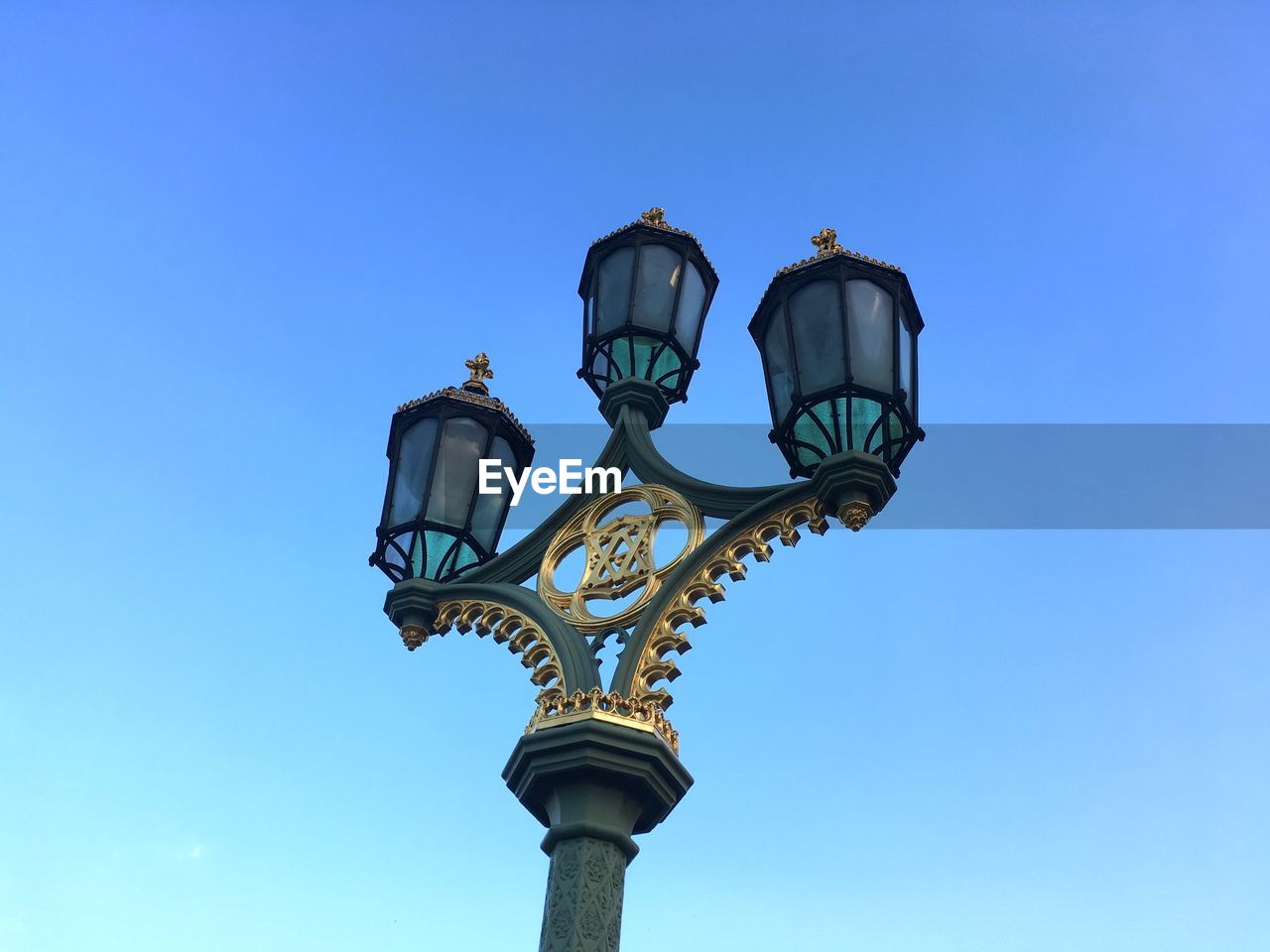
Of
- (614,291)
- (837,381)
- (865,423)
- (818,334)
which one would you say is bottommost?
(865,423)

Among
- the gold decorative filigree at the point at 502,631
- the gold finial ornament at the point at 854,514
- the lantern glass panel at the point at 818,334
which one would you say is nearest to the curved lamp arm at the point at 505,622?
the gold decorative filigree at the point at 502,631

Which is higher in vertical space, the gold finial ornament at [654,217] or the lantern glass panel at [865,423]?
the gold finial ornament at [654,217]

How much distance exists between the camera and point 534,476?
7488 mm

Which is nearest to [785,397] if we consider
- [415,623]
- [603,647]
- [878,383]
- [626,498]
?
[878,383]

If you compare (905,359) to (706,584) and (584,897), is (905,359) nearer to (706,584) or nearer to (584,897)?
(706,584)

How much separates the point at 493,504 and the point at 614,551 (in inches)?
37.9

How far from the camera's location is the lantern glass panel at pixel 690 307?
7.80m

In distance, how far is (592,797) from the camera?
555 centimetres

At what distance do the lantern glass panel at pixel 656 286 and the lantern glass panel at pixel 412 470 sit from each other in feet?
4.31

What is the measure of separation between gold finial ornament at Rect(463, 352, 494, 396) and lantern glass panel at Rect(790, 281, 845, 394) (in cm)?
189

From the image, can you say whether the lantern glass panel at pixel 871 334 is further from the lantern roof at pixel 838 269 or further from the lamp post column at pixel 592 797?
the lamp post column at pixel 592 797

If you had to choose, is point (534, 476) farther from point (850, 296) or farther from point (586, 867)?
point (586, 867)

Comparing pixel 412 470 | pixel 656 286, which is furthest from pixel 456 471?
pixel 656 286

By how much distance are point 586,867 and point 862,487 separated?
2.00m
